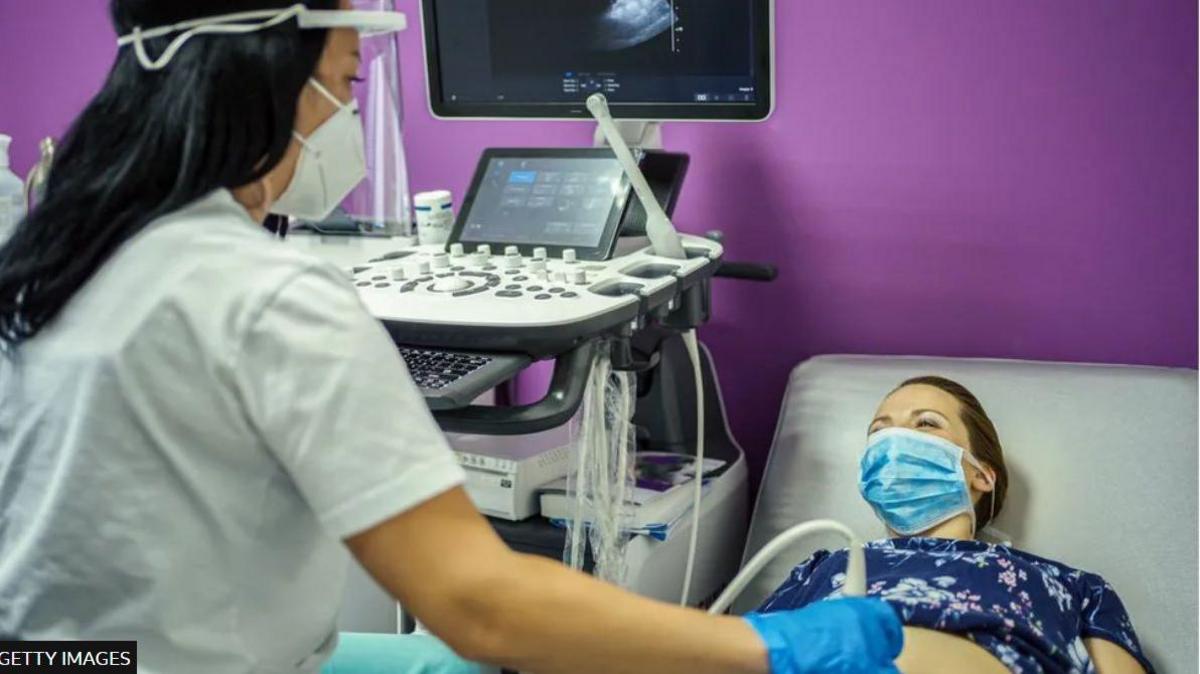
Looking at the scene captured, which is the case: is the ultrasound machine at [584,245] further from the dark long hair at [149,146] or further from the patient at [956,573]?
the dark long hair at [149,146]

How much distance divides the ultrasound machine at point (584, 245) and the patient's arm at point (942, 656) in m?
0.45

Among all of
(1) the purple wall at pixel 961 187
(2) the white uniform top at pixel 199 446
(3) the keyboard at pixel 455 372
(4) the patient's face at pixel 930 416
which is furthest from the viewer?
(1) the purple wall at pixel 961 187

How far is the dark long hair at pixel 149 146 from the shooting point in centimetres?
90

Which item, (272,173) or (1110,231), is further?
(1110,231)

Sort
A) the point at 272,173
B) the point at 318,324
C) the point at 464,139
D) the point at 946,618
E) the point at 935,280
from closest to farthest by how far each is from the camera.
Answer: the point at 318,324, the point at 272,173, the point at 946,618, the point at 935,280, the point at 464,139

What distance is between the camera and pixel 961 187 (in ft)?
6.45

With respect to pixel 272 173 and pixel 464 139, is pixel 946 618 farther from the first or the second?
pixel 464 139

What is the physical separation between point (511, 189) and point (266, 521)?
1061 millimetres

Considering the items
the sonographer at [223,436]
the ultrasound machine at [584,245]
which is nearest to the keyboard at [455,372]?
the ultrasound machine at [584,245]

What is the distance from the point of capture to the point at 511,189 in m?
1.91

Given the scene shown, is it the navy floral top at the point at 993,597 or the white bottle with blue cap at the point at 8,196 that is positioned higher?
the white bottle with blue cap at the point at 8,196

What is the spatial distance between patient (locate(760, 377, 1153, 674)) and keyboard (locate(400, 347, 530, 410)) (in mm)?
548

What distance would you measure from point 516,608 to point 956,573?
909 millimetres

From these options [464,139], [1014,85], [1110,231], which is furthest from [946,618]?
[464,139]
